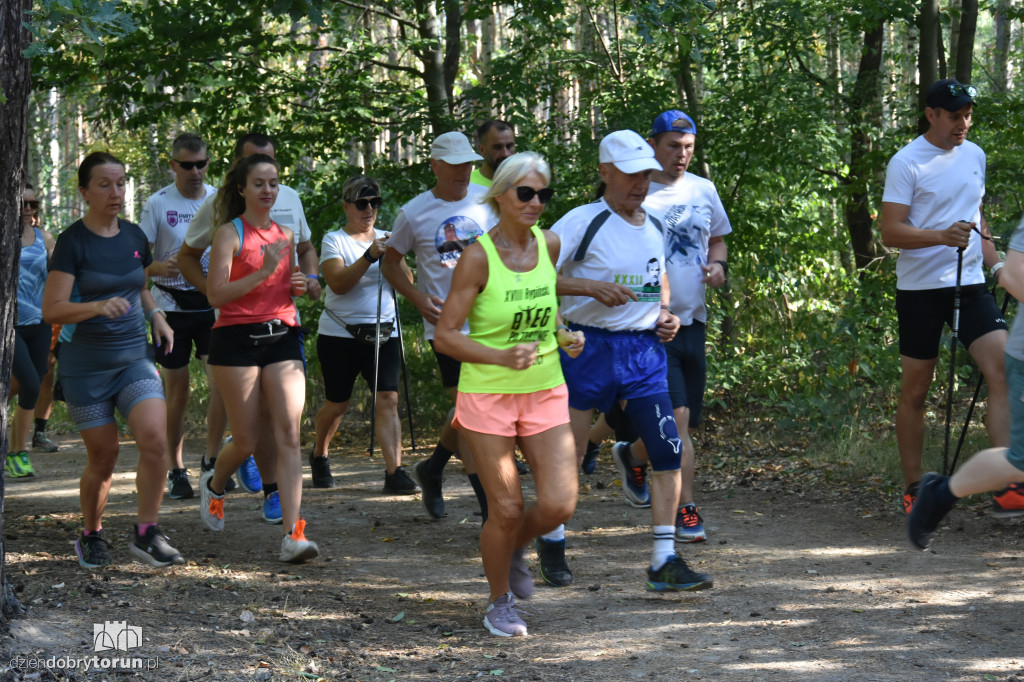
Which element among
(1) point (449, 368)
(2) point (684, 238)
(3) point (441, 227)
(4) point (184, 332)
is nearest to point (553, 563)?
(1) point (449, 368)

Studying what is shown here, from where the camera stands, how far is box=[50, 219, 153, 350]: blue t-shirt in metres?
5.38

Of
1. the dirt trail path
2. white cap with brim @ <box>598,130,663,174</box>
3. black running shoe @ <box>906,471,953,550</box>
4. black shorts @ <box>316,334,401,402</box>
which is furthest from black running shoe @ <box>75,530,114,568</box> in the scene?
black running shoe @ <box>906,471,953,550</box>

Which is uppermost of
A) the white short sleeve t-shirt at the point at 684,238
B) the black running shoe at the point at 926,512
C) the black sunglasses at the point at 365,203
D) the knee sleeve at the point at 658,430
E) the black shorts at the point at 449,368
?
the black sunglasses at the point at 365,203

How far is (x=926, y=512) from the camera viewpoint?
196 inches

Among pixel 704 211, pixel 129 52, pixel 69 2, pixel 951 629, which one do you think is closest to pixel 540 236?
pixel 704 211

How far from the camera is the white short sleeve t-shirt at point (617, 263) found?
523 cm

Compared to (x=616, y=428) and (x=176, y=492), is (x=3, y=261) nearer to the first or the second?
(x=176, y=492)

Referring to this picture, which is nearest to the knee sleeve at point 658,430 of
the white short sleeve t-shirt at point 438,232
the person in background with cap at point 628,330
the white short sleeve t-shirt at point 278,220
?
the person in background with cap at point 628,330

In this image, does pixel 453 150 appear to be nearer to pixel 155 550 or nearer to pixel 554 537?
pixel 554 537

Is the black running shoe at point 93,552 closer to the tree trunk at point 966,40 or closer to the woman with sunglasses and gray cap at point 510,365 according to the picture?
the woman with sunglasses and gray cap at point 510,365

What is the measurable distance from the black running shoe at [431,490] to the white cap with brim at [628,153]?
8.35ft

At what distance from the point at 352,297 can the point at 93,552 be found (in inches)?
109

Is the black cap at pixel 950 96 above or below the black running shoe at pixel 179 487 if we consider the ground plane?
above

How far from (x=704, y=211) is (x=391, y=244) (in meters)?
1.84
